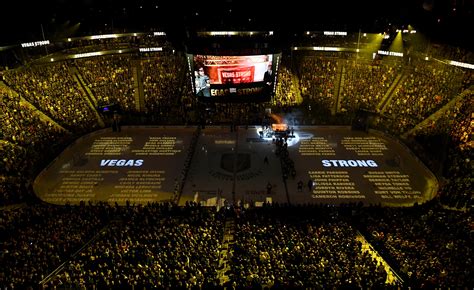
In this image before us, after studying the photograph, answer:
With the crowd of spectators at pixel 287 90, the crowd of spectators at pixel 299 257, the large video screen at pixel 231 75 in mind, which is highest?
the large video screen at pixel 231 75

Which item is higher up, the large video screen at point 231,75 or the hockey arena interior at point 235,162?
the large video screen at point 231,75

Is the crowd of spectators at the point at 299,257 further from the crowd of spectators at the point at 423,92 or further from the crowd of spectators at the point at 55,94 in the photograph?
the crowd of spectators at the point at 55,94

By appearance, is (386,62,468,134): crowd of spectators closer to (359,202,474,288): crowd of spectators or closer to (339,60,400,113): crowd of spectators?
(339,60,400,113): crowd of spectators

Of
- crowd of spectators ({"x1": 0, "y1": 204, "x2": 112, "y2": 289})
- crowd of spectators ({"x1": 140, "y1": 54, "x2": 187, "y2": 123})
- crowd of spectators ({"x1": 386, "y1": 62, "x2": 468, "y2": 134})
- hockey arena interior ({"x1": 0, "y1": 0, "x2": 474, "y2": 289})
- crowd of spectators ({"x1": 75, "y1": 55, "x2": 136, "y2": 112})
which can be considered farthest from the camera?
crowd of spectators ({"x1": 75, "y1": 55, "x2": 136, "y2": 112})

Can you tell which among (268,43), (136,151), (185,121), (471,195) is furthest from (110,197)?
(471,195)

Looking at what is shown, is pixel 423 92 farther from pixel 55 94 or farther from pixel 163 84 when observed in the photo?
pixel 55 94

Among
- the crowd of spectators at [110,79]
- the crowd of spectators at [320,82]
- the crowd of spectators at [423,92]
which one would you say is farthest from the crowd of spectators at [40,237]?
the crowd of spectators at [423,92]

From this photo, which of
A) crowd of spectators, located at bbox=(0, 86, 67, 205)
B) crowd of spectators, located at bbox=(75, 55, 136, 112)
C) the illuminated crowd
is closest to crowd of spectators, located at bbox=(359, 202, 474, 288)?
the illuminated crowd

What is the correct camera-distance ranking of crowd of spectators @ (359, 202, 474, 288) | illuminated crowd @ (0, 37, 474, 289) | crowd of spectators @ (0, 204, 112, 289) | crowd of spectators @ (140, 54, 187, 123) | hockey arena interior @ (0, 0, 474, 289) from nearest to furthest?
crowd of spectators @ (359, 202, 474, 288) < illuminated crowd @ (0, 37, 474, 289) < crowd of spectators @ (0, 204, 112, 289) < hockey arena interior @ (0, 0, 474, 289) < crowd of spectators @ (140, 54, 187, 123)

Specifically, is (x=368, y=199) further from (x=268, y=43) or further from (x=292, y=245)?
(x=268, y=43)
